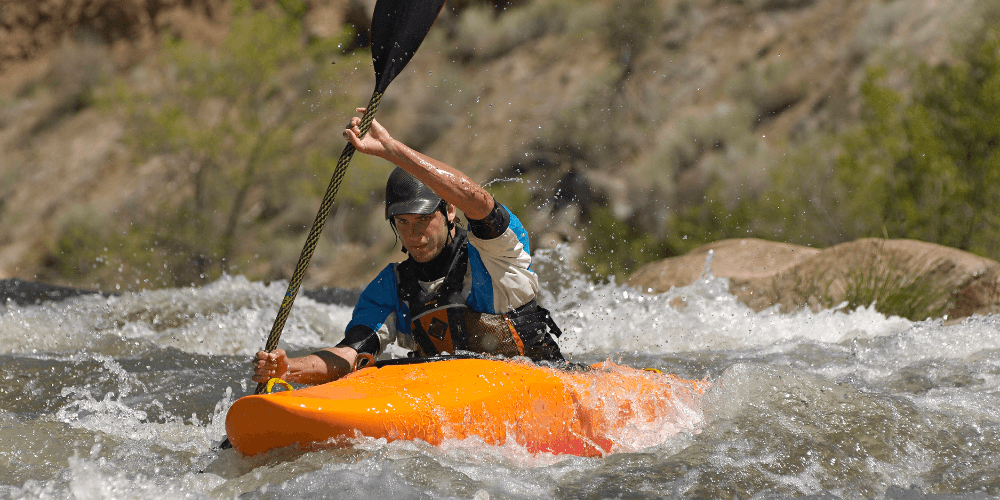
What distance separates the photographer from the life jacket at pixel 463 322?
8.42 feet

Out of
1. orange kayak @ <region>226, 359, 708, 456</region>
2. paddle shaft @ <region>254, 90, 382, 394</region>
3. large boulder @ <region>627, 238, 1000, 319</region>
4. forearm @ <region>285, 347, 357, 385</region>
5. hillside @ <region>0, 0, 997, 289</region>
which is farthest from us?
hillside @ <region>0, 0, 997, 289</region>

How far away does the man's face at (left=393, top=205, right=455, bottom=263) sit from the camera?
2.51 metres

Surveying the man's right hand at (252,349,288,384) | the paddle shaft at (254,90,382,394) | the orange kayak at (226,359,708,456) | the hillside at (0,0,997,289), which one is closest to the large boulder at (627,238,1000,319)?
the orange kayak at (226,359,708,456)

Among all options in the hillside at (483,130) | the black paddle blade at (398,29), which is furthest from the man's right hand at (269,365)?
the hillside at (483,130)

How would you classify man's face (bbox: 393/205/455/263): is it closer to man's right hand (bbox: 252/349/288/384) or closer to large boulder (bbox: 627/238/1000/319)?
man's right hand (bbox: 252/349/288/384)

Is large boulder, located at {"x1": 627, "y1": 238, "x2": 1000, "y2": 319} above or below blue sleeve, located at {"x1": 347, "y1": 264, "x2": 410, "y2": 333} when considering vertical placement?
below

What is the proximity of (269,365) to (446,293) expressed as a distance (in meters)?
0.62

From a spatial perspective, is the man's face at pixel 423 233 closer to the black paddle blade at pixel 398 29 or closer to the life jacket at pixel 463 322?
the life jacket at pixel 463 322

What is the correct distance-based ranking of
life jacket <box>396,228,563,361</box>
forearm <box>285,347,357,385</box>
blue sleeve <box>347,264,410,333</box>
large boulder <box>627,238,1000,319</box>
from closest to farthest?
1. forearm <box>285,347,357,385</box>
2. life jacket <box>396,228,563,361</box>
3. blue sleeve <box>347,264,410,333</box>
4. large boulder <box>627,238,1000,319</box>

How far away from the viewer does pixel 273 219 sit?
15914mm

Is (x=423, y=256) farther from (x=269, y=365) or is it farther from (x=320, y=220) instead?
(x=269, y=365)

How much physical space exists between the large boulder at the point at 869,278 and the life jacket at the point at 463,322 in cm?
393

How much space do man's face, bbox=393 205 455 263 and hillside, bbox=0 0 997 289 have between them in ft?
32.0

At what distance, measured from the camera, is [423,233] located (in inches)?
99.2
